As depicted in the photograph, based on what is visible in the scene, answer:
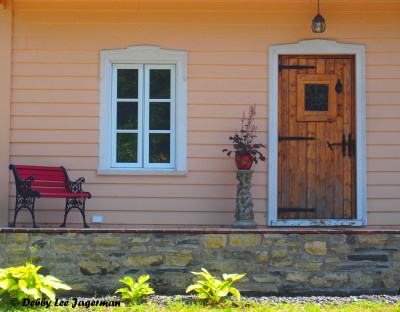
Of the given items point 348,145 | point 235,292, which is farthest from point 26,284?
point 348,145

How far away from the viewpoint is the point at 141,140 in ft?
31.5

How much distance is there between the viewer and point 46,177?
9211 millimetres

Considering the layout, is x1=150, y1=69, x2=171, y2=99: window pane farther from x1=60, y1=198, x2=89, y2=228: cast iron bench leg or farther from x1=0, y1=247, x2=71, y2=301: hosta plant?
x1=0, y1=247, x2=71, y2=301: hosta plant

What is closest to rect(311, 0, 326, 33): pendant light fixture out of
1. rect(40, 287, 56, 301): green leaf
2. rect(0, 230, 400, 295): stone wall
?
rect(0, 230, 400, 295): stone wall

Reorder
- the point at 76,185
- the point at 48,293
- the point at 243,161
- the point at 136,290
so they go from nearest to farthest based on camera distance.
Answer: the point at 48,293 < the point at 136,290 < the point at 243,161 < the point at 76,185

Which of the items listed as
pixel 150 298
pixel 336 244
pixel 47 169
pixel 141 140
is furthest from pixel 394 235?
pixel 47 169

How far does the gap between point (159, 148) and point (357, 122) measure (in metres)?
2.47

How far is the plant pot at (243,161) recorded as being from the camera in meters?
9.07

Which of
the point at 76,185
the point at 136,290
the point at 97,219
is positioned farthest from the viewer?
the point at 97,219

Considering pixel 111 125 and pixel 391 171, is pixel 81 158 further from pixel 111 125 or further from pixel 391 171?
pixel 391 171

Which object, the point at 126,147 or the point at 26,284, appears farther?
the point at 126,147

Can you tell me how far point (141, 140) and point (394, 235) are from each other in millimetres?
3426

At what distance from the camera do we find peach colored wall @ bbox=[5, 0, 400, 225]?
9422 mm

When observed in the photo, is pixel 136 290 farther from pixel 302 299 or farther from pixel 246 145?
pixel 246 145
